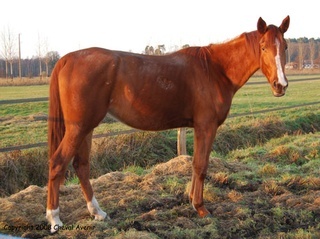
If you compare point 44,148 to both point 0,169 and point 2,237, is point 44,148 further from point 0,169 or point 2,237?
point 2,237

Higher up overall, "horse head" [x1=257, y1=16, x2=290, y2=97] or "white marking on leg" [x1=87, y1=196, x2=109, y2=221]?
"horse head" [x1=257, y1=16, x2=290, y2=97]

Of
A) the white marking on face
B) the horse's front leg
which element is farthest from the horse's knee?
the white marking on face

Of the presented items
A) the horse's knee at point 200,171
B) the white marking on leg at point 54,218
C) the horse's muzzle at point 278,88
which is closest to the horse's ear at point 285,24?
the horse's muzzle at point 278,88

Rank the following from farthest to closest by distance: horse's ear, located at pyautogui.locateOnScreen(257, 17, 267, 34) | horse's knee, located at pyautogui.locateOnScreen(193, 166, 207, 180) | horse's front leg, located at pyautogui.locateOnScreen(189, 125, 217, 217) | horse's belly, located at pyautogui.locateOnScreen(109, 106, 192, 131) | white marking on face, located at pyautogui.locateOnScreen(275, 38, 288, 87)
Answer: horse's knee, located at pyautogui.locateOnScreen(193, 166, 207, 180), horse's front leg, located at pyautogui.locateOnScreen(189, 125, 217, 217), horse's belly, located at pyautogui.locateOnScreen(109, 106, 192, 131), horse's ear, located at pyautogui.locateOnScreen(257, 17, 267, 34), white marking on face, located at pyautogui.locateOnScreen(275, 38, 288, 87)

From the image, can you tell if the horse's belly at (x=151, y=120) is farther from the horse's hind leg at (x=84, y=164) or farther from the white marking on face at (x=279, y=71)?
the white marking on face at (x=279, y=71)

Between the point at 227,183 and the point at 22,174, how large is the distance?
3555 mm

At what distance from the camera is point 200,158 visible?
4.30 m

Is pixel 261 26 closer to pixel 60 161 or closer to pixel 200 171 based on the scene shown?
pixel 200 171

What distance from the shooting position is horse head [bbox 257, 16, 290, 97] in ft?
12.8

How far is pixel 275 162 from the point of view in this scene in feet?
23.9

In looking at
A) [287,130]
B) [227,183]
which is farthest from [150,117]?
[287,130]

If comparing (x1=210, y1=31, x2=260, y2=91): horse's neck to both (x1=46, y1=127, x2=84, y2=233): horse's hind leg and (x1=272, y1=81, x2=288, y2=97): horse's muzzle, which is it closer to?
(x1=272, y1=81, x2=288, y2=97): horse's muzzle

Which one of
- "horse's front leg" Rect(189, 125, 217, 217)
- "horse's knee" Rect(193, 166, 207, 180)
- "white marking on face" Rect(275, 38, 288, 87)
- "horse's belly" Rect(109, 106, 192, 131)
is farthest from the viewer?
"horse's knee" Rect(193, 166, 207, 180)

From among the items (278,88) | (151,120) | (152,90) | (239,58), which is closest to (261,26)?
(239,58)
